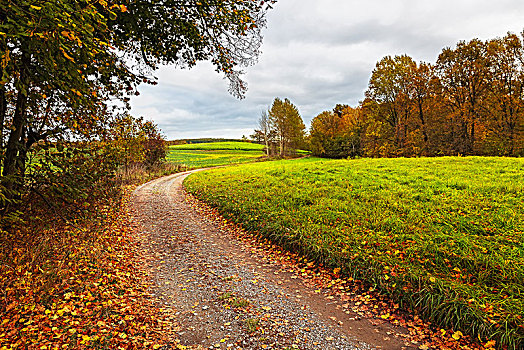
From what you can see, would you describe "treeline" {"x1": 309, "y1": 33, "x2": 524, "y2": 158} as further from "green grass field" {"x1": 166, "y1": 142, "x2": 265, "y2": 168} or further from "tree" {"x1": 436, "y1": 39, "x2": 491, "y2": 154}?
"green grass field" {"x1": 166, "y1": 142, "x2": 265, "y2": 168}

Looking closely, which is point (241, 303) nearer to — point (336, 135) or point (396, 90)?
point (396, 90)

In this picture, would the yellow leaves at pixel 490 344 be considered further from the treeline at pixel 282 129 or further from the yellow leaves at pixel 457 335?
the treeline at pixel 282 129

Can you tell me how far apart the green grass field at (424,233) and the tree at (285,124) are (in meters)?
39.3

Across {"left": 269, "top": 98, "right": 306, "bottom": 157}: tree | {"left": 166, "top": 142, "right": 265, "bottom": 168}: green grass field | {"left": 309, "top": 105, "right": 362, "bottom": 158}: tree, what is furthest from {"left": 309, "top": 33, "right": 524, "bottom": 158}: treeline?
{"left": 166, "top": 142, "right": 265, "bottom": 168}: green grass field

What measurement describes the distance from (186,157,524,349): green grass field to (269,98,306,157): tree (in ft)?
129

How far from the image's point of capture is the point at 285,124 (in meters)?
50.2

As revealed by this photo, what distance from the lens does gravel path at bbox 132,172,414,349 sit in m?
3.93

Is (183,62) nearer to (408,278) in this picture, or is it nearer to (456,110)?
(408,278)

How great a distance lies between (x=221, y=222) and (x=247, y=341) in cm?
650

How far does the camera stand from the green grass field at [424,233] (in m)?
4.17

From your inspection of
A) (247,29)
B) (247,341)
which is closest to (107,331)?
(247,341)

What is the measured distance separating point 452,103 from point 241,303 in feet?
91.0

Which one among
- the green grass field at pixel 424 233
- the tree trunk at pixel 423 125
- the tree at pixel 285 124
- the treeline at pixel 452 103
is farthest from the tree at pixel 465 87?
the tree at pixel 285 124

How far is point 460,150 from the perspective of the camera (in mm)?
24531
